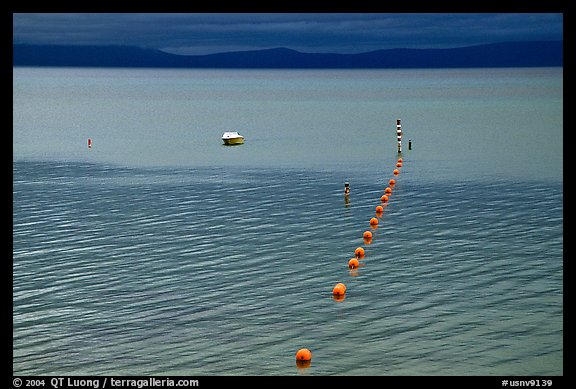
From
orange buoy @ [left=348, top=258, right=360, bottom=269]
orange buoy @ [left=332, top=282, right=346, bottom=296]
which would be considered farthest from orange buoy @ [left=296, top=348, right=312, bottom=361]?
orange buoy @ [left=348, top=258, right=360, bottom=269]

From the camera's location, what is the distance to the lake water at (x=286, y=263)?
27.6 metres

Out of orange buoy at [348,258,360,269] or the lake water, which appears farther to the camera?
orange buoy at [348,258,360,269]

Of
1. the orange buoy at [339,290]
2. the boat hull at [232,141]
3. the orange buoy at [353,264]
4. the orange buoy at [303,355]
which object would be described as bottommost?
the orange buoy at [303,355]

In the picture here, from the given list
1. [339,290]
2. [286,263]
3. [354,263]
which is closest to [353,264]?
[354,263]

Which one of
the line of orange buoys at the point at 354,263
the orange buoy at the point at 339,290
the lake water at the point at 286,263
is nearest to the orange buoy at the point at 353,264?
the line of orange buoys at the point at 354,263

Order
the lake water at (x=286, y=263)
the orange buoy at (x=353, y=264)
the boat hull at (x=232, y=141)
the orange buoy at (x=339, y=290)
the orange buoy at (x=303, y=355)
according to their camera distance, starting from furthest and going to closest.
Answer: the boat hull at (x=232, y=141) < the orange buoy at (x=353, y=264) < the orange buoy at (x=339, y=290) < the lake water at (x=286, y=263) < the orange buoy at (x=303, y=355)

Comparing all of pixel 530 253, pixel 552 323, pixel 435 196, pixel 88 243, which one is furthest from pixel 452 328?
pixel 435 196

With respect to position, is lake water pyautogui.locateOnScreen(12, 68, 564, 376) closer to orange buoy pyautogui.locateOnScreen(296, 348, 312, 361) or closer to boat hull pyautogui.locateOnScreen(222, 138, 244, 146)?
orange buoy pyautogui.locateOnScreen(296, 348, 312, 361)

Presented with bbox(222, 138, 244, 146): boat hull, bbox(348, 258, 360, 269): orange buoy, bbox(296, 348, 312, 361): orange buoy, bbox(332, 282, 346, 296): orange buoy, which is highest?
bbox(222, 138, 244, 146): boat hull

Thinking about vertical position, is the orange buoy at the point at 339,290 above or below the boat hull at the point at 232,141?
below

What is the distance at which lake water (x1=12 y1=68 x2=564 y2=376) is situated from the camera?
2764 centimetres

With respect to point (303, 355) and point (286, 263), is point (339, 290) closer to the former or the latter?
point (286, 263)

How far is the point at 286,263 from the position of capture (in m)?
38.1

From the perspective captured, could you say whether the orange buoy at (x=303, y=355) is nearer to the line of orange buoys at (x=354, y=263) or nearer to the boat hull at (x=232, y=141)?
the line of orange buoys at (x=354, y=263)
